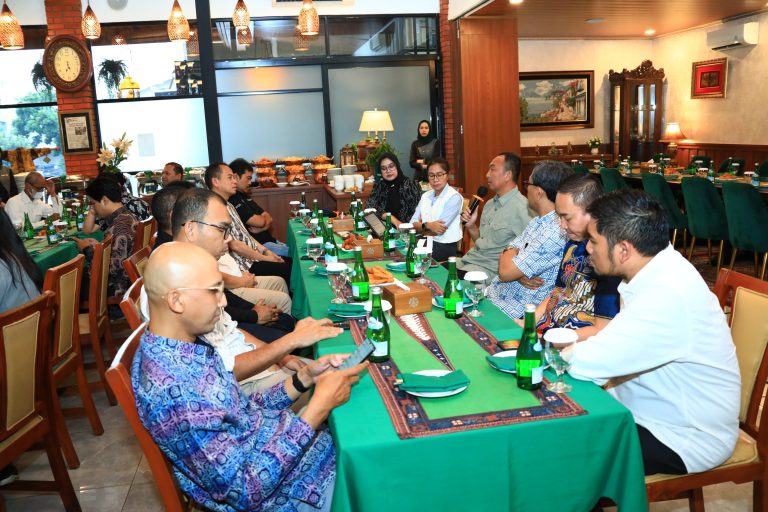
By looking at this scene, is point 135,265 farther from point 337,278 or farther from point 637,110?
point 637,110

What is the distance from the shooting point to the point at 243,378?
249 cm

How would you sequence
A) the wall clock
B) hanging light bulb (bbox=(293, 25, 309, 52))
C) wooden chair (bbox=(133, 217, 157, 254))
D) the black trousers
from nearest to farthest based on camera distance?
the black trousers, wooden chair (bbox=(133, 217, 157, 254)), the wall clock, hanging light bulb (bbox=(293, 25, 309, 52))

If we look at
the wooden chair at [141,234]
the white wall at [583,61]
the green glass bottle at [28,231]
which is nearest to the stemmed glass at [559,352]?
the wooden chair at [141,234]

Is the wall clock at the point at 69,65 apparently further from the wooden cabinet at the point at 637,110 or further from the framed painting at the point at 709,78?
the framed painting at the point at 709,78

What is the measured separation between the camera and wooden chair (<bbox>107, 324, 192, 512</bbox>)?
171cm

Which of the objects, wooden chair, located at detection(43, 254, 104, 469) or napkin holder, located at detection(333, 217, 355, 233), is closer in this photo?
wooden chair, located at detection(43, 254, 104, 469)

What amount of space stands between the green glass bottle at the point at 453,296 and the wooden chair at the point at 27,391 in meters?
1.56

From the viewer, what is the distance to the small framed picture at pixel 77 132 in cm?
953

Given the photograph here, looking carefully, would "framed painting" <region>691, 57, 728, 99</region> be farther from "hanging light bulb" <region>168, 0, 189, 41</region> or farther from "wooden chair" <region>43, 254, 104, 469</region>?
"wooden chair" <region>43, 254, 104, 469</region>

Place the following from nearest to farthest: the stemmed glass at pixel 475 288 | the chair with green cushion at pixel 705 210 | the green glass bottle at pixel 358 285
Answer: the stemmed glass at pixel 475 288
the green glass bottle at pixel 358 285
the chair with green cushion at pixel 705 210

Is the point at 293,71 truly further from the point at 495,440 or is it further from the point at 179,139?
the point at 495,440

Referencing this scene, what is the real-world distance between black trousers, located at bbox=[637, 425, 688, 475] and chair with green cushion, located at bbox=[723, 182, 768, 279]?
13.6ft

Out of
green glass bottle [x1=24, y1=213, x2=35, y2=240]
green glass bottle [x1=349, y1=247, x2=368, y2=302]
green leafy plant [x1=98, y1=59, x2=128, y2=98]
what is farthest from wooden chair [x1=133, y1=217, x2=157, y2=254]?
green leafy plant [x1=98, y1=59, x2=128, y2=98]

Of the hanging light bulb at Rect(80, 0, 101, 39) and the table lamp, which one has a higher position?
the hanging light bulb at Rect(80, 0, 101, 39)
